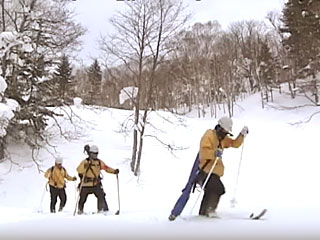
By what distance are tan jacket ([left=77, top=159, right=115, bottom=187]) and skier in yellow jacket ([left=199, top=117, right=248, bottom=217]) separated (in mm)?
3374

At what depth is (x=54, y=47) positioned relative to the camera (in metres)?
21.0

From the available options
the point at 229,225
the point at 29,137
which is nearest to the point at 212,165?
the point at 229,225

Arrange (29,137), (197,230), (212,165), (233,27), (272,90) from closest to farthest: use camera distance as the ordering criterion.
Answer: (197,230), (212,165), (29,137), (272,90), (233,27)

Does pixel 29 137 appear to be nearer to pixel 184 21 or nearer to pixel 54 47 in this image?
pixel 54 47

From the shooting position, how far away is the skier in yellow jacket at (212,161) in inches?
242

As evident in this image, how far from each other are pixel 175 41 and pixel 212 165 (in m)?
15.4

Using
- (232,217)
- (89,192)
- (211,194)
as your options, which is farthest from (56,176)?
(232,217)

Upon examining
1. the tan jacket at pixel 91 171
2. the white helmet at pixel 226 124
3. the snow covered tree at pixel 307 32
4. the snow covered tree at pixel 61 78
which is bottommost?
the tan jacket at pixel 91 171

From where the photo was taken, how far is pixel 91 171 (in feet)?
30.0

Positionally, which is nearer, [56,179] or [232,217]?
[232,217]

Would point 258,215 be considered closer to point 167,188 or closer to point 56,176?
point 56,176

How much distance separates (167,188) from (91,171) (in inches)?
412

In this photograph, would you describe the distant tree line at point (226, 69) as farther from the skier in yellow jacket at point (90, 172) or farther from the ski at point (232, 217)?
the ski at point (232, 217)

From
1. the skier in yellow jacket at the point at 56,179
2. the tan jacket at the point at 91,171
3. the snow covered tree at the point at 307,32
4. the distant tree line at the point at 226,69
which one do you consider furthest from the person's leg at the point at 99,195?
the distant tree line at the point at 226,69
